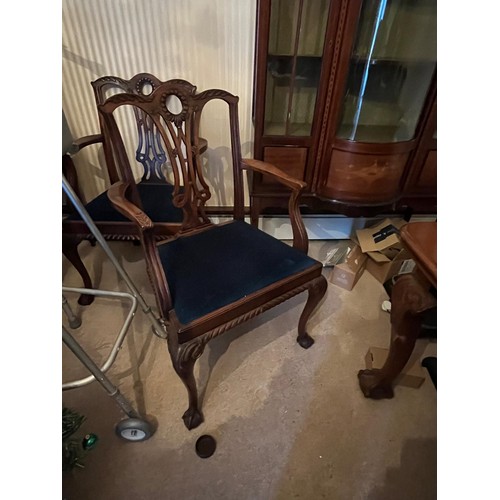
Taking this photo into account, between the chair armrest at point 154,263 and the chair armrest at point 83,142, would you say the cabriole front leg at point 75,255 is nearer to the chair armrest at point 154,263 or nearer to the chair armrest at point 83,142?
the chair armrest at point 83,142

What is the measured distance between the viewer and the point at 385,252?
5.79ft

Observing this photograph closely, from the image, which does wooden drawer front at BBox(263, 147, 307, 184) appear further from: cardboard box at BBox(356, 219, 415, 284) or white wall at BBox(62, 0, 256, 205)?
cardboard box at BBox(356, 219, 415, 284)

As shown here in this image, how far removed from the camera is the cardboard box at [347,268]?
68.5 inches

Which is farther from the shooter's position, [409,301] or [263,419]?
[263,419]

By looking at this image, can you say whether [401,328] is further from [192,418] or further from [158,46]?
[158,46]

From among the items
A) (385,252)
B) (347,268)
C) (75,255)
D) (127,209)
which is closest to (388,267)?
(385,252)

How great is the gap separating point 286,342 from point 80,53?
176 cm

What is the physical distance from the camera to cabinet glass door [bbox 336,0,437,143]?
4.28 feet

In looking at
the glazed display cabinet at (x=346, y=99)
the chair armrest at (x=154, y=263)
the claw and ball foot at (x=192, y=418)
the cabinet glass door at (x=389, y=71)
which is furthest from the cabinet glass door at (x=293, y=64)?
the claw and ball foot at (x=192, y=418)

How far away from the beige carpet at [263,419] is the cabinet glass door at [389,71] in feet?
3.11

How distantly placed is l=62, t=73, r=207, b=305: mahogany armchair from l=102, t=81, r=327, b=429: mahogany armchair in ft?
0.54

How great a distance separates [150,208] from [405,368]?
53.5 inches
